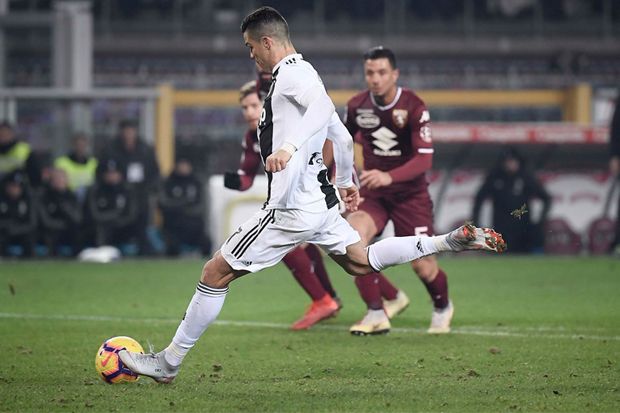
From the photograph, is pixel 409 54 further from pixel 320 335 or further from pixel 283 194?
pixel 283 194

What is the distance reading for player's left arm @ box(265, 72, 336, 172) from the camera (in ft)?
20.0

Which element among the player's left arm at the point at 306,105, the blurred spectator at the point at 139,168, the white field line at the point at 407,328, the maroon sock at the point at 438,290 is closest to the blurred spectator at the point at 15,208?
the blurred spectator at the point at 139,168

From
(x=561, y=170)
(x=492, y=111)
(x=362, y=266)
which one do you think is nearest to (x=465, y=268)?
(x=561, y=170)

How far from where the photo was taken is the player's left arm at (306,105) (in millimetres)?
6090

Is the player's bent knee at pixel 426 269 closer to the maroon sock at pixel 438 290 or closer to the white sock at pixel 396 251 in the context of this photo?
the maroon sock at pixel 438 290

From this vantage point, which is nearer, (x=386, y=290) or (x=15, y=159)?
(x=386, y=290)

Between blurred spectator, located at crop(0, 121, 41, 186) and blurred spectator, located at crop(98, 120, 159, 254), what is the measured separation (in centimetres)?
97

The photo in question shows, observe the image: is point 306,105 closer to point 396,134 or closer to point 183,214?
point 396,134

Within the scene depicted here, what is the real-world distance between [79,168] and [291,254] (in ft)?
31.9

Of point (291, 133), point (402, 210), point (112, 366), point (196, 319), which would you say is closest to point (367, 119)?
point (402, 210)

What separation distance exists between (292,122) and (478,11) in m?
32.6

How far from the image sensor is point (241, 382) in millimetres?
6539

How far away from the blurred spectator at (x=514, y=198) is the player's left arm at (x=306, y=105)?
12.5 meters

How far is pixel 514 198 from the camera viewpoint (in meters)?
18.8
